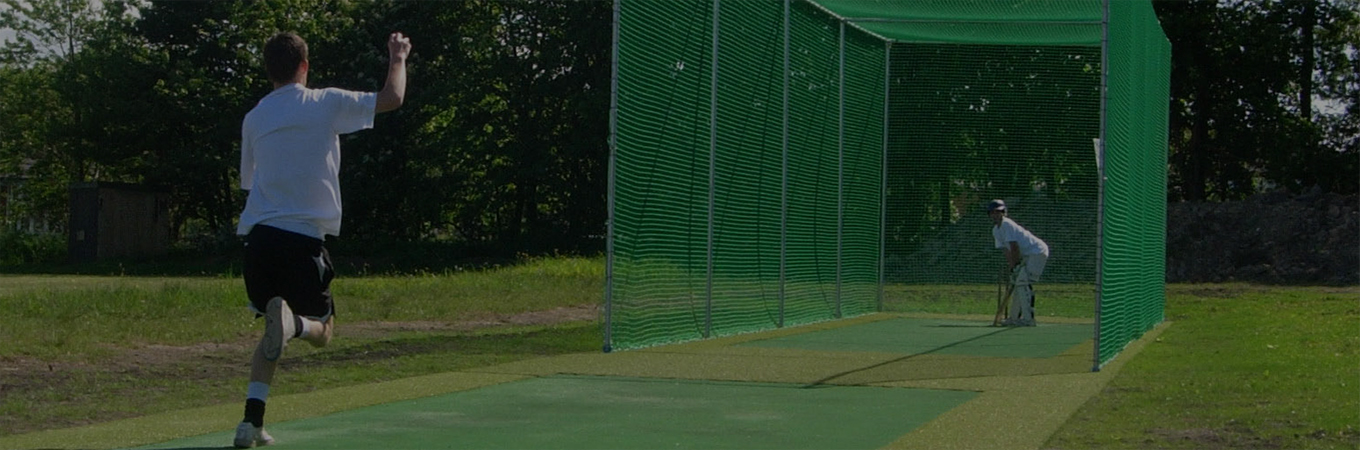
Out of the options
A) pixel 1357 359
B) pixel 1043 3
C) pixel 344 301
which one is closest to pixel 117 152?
pixel 344 301

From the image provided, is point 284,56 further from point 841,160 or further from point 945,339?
point 841,160

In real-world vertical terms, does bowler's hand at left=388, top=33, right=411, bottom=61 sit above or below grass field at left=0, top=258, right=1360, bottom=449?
above

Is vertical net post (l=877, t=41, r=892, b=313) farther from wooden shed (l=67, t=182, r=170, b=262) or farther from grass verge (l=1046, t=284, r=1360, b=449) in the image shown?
wooden shed (l=67, t=182, r=170, b=262)

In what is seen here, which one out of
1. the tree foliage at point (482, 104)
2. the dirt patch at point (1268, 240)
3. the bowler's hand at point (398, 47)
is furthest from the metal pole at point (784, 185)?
the tree foliage at point (482, 104)

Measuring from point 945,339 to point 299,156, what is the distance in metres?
9.27

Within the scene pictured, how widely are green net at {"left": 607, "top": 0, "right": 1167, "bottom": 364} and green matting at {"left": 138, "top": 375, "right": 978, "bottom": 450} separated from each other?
2637 mm

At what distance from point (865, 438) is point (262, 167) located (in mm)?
2754

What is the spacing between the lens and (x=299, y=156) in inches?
224

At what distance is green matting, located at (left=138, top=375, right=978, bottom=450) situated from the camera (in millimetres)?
6359

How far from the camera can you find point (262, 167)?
5750 millimetres

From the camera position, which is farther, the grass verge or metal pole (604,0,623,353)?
metal pole (604,0,623,353)

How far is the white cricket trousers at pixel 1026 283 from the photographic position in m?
15.4

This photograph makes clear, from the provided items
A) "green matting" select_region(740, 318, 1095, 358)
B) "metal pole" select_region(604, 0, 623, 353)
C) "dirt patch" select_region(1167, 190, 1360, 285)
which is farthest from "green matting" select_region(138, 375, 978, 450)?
"dirt patch" select_region(1167, 190, 1360, 285)

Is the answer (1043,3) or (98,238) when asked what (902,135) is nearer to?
(1043,3)
